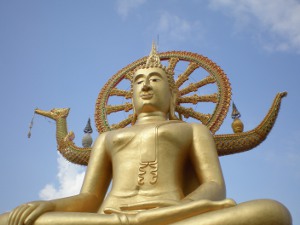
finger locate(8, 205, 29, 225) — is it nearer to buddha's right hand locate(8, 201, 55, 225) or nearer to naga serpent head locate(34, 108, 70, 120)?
buddha's right hand locate(8, 201, 55, 225)

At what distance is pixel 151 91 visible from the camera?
4945mm

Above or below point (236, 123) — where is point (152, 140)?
below

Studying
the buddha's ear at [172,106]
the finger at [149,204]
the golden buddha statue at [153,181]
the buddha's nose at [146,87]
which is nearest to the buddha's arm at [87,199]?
the golden buddha statue at [153,181]

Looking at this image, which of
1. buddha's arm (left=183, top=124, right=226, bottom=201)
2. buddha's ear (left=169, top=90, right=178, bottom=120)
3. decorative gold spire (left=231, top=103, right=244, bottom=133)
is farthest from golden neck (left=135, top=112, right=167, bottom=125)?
decorative gold spire (left=231, top=103, right=244, bottom=133)

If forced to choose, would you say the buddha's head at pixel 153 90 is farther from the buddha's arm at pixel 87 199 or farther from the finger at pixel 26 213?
the finger at pixel 26 213

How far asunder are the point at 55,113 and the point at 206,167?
→ 3309 millimetres

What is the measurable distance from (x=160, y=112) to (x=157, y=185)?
1132 mm

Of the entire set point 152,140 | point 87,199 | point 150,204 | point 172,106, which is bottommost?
point 150,204

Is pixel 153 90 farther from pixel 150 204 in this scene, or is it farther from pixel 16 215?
pixel 16 215

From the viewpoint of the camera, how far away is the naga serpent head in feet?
22.0

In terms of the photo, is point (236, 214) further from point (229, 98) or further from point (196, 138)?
point (229, 98)

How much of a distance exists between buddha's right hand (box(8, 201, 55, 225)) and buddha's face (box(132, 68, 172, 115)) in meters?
1.86

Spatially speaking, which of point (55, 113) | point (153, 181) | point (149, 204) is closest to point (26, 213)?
point (149, 204)

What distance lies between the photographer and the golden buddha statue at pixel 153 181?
3211mm
